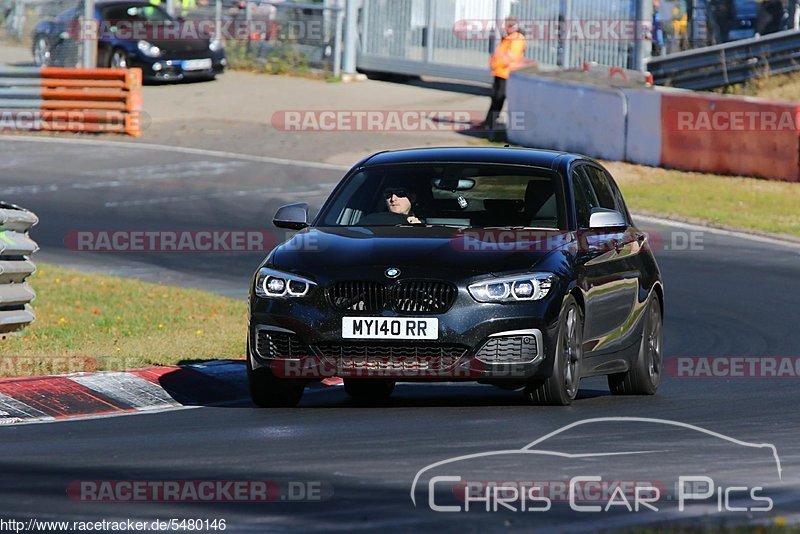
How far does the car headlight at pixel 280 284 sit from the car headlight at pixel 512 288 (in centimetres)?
90

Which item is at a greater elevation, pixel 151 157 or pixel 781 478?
pixel 781 478

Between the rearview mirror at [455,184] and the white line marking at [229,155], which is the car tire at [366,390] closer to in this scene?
the rearview mirror at [455,184]

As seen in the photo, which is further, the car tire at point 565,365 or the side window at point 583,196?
the side window at point 583,196

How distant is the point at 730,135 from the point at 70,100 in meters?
12.7

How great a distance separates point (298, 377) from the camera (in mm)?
9469

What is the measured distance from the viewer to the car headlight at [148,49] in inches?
1421

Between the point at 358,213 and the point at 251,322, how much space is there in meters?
1.23

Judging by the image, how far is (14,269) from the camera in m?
12.6

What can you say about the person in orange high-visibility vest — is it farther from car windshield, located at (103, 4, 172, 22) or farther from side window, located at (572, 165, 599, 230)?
side window, located at (572, 165, 599, 230)

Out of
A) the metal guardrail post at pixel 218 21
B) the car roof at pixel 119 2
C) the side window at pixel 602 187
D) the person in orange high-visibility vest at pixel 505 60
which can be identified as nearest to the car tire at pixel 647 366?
the side window at pixel 602 187

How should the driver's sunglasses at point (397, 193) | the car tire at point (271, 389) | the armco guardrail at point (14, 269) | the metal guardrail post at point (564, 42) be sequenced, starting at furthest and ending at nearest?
the metal guardrail post at point (564, 42) < the armco guardrail at point (14, 269) < the driver's sunglasses at point (397, 193) < the car tire at point (271, 389)

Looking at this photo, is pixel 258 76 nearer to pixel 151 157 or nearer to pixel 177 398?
pixel 151 157

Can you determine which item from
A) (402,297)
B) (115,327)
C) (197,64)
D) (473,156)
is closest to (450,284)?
(402,297)

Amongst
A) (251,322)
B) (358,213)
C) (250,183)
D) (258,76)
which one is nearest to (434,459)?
(251,322)
